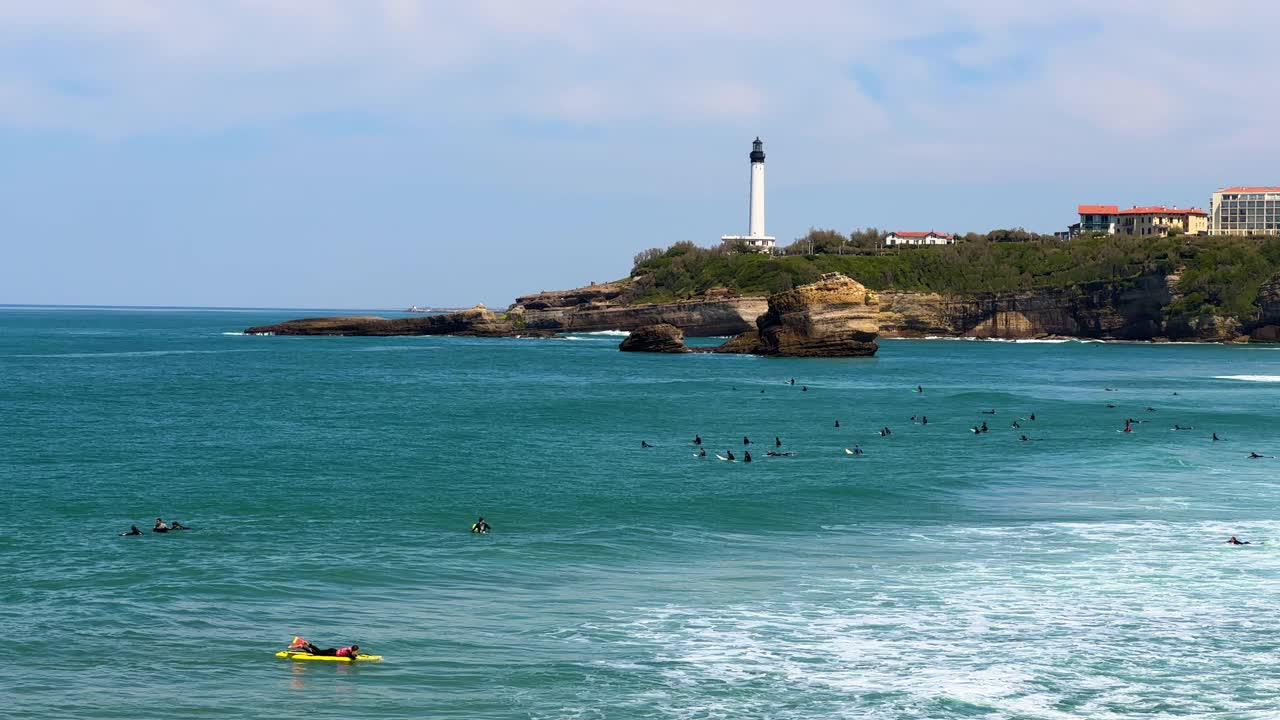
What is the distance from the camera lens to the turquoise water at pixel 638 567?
88.0 ft

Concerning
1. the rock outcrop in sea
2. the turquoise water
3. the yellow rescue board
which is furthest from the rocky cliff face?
the yellow rescue board

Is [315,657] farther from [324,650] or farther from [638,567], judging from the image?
[638,567]

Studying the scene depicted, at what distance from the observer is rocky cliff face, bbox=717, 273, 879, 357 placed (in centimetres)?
14500

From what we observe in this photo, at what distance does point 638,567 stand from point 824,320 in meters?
112

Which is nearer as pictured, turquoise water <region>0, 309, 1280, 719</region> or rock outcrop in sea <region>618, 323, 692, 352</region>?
turquoise water <region>0, 309, 1280, 719</region>

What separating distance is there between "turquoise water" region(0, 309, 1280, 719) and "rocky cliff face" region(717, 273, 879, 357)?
61.2 m

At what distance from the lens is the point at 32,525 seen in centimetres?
4331

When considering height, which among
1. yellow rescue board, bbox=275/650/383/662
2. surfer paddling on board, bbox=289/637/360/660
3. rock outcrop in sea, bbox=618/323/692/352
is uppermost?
rock outcrop in sea, bbox=618/323/692/352

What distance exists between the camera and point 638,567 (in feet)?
124

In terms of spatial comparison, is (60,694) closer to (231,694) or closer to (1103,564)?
(231,694)

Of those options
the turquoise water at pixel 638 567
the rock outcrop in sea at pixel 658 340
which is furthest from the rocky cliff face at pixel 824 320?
the turquoise water at pixel 638 567

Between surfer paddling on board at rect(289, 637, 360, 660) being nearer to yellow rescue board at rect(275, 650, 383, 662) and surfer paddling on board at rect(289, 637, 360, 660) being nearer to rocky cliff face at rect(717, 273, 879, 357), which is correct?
yellow rescue board at rect(275, 650, 383, 662)

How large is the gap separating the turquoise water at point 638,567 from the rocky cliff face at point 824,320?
61.2 m

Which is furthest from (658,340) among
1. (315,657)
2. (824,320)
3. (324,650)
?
(315,657)
